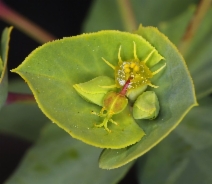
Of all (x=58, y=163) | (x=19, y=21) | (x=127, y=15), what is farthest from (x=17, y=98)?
(x=127, y=15)

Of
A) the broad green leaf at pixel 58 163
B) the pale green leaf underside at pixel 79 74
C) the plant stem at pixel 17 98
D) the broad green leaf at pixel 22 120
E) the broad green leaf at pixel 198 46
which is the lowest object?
the broad green leaf at pixel 22 120

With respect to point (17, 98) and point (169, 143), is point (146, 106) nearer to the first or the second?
point (169, 143)

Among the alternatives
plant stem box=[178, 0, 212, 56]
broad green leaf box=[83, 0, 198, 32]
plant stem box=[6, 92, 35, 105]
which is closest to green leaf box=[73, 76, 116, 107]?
plant stem box=[6, 92, 35, 105]

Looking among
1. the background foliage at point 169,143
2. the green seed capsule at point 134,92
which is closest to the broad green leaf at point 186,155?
the background foliage at point 169,143

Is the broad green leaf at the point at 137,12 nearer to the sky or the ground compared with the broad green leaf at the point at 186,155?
nearer to the sky

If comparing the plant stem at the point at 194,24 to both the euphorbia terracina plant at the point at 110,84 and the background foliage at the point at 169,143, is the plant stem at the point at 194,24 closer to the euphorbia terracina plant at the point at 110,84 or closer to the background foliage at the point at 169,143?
the background foliage at the point at 169,143
